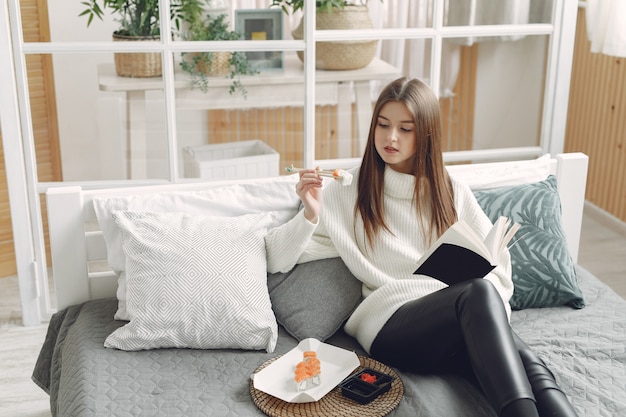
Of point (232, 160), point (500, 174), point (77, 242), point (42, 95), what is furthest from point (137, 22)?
point (500, 174)

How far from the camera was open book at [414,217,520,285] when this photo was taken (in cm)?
179

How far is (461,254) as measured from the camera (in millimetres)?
1819

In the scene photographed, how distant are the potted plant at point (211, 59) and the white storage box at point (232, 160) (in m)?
0.20

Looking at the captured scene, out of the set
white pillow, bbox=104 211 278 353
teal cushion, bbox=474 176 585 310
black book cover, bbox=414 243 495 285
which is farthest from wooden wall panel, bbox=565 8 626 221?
white pillow, bbox=104 211 278 353

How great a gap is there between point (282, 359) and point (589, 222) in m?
2.53

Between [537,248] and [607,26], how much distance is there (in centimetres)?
137

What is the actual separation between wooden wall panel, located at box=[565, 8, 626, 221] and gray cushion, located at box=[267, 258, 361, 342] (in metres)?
2.11

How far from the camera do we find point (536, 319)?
215cm

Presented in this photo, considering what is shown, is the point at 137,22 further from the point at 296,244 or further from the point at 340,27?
the point at 296,244

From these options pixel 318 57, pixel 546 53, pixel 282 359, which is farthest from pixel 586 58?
pixel 282 359

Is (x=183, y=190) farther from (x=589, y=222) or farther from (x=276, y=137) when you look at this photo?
(x=589, y=222)

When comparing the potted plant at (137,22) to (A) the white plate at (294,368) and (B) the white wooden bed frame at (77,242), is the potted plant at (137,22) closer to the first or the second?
(B) the white wooden bed frame at (77,242)

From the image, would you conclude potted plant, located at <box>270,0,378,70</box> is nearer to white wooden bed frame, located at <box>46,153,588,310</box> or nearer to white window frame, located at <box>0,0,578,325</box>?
white window frame, located at <box>0,0,578,325</box>

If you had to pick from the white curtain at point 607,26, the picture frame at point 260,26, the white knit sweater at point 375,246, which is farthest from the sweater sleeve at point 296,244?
the white curtain at point 607,26
